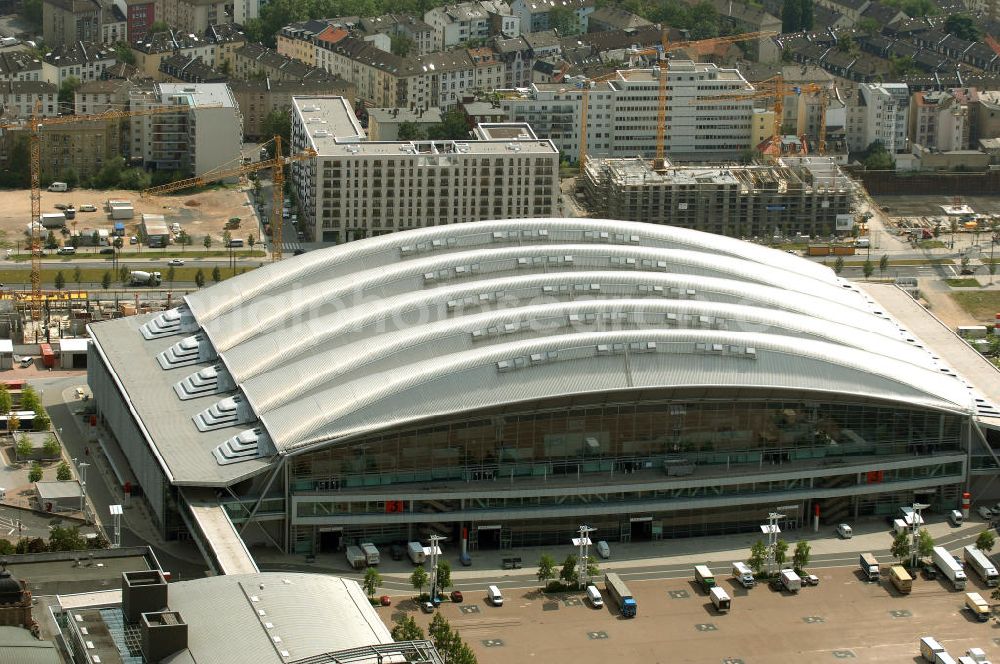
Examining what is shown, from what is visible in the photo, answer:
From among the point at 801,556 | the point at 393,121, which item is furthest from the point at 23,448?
the point at 393,121

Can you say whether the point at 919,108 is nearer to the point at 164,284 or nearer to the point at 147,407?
the point at 164,284

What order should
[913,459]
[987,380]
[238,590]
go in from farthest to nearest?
[987,380]
[913,459]
[238,590]

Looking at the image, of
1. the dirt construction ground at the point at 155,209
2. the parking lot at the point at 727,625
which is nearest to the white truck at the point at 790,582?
the parking lot at the point at 727,625

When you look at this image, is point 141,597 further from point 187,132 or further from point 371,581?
point 187,132

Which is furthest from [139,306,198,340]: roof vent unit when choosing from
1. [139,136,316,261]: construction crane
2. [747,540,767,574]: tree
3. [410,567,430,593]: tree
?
[747,540,767,574]: tree

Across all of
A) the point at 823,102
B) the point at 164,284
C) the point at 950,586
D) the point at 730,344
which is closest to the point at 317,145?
the point at 164,284

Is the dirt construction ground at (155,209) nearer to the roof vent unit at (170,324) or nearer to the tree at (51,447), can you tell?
the roof vent unit at (170,324)

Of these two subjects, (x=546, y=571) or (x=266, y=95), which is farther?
(x=266, y=95)
